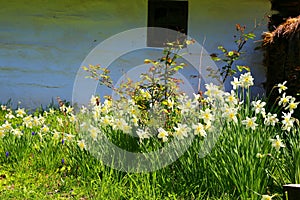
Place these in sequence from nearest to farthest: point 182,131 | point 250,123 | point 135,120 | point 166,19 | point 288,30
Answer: point 250,123 → point 182,131 → point 135,120 → point 288,30 → point 166,19

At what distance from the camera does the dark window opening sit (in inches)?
244

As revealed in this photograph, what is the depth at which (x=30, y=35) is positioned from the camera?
246 inches

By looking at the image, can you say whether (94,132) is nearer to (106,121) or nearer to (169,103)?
(106,121)

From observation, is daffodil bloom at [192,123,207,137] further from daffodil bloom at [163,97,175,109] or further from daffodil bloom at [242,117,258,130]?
daffodil bloom at [163,97,175,109]

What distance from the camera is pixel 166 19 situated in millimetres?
6234

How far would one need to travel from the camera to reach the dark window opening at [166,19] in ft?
20.4

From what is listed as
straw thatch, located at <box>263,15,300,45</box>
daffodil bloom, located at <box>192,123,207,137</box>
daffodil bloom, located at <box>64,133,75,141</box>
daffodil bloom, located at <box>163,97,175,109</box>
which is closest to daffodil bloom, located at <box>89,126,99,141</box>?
daffodil bloom, located at <box>64,133,75,141</box>

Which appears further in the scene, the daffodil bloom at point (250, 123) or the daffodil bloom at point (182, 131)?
the daffodil bloom at point (182, 131)

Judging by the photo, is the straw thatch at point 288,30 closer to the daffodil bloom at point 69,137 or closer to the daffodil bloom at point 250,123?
the daffodil bloom at point 250,123

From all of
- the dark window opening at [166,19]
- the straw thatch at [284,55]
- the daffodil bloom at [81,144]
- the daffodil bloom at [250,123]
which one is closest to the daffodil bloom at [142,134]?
the daffodil bloom at [81,144]

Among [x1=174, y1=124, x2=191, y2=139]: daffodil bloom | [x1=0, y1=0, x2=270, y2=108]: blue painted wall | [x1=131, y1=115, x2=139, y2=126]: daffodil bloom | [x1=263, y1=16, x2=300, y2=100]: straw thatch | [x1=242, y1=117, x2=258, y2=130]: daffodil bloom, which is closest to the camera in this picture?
[x1=242, y1=117, x2=258, y2=130]: daffodil bloom

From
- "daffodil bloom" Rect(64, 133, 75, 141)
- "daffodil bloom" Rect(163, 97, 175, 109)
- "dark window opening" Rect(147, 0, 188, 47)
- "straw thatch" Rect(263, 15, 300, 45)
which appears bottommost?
"daffodil bloom" Rect(64, 133, 75, 141)

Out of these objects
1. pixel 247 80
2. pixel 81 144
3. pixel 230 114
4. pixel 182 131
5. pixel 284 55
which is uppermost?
pixel 284 55

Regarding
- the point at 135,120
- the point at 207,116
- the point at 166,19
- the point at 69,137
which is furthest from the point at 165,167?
the point at 166,19
